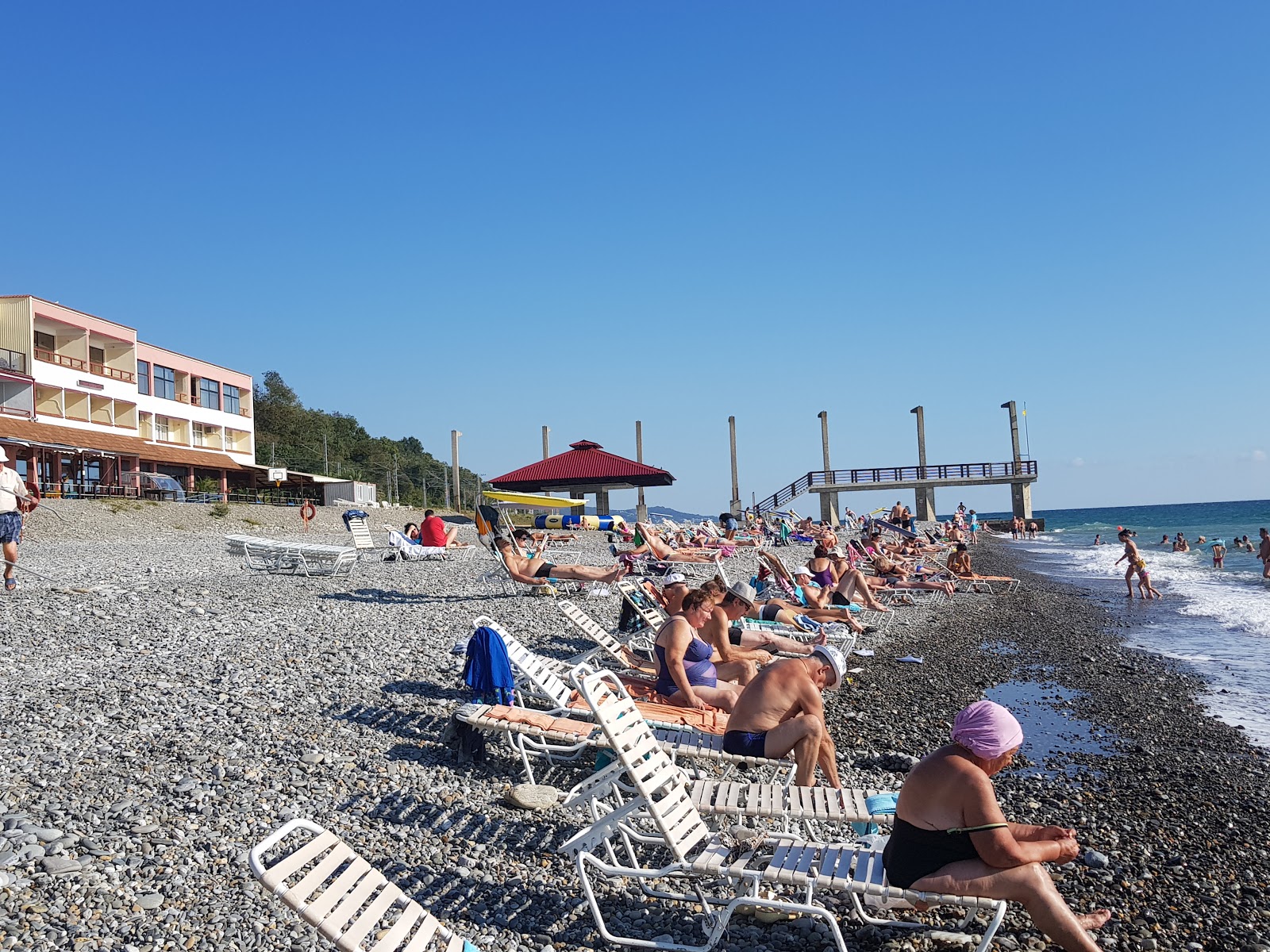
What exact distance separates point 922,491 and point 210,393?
33250 millimetres

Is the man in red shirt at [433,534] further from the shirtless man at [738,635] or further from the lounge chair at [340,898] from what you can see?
the lounge chair at [340,898]

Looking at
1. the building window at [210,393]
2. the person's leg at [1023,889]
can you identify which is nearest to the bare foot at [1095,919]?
the person's leg at [1023,889]

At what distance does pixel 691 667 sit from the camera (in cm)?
602

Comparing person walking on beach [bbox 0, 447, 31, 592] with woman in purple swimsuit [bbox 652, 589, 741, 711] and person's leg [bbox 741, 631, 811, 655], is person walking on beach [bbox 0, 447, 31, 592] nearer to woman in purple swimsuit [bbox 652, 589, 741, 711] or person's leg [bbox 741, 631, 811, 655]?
woman in purple swimsuit [bbox 652, 589, 741, 711]

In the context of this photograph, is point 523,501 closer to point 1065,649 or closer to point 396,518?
point 396,518

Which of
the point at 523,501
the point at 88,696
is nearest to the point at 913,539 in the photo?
the point at 523,501

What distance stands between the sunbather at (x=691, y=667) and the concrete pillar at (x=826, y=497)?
32.4 meters

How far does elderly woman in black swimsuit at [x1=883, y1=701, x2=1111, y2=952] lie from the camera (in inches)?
112

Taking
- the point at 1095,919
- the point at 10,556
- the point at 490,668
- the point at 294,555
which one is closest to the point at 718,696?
the point at 490,668

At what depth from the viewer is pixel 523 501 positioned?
24938 mm

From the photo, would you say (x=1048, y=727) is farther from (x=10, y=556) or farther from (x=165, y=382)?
(x=165, y=382)

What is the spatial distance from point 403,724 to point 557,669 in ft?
4.23

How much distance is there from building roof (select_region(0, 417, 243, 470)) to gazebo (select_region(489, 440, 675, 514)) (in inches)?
531

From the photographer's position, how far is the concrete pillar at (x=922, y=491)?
39281 millimetres
